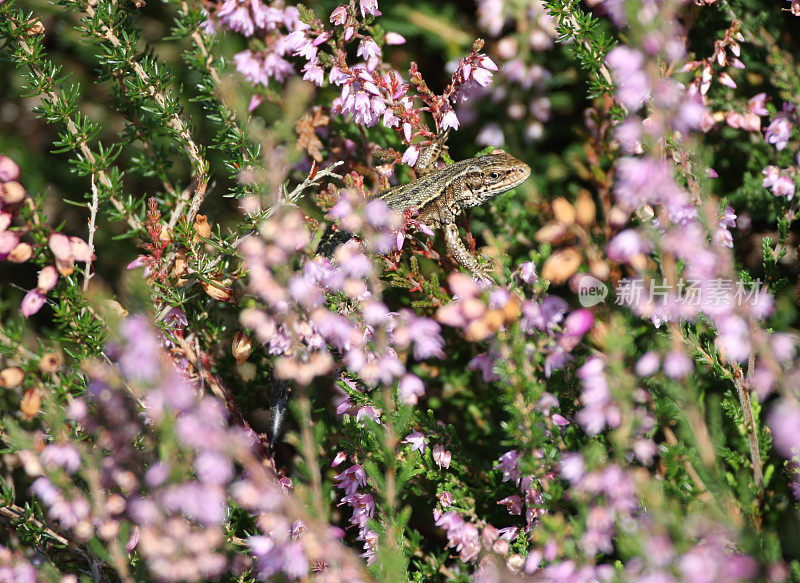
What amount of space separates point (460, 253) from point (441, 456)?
3.47ft

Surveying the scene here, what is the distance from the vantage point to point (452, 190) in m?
3.66

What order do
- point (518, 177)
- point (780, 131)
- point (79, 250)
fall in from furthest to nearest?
point (518, 177), point (780, 131), point (79, 250)

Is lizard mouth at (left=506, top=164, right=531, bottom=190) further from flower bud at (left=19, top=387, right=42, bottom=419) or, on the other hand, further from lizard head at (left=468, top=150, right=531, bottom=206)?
flower bud at (left=19, top=387, right=42, bottom=419)

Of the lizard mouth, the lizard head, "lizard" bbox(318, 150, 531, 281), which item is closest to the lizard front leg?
"lizard" bbox(318, 150, 531, 281)

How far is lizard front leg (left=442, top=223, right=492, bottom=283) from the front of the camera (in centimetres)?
329

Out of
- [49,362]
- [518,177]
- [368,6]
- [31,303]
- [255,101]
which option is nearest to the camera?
[49,362]

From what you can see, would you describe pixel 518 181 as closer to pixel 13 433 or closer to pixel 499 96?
pixel 499 96

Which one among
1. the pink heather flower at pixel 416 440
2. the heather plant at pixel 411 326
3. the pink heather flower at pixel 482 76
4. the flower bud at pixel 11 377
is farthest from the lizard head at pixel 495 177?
the flower bud at pixel 11 377

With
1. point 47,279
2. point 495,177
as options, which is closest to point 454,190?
point 495,177

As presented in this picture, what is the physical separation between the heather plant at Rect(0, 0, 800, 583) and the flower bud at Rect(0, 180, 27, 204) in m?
0.01

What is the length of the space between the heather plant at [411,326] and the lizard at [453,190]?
103mm

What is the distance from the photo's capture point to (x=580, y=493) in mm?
1927

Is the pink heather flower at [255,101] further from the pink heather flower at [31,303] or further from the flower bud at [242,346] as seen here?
the pink heather flower at [31,303]

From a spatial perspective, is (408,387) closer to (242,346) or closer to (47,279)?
(242,346)
